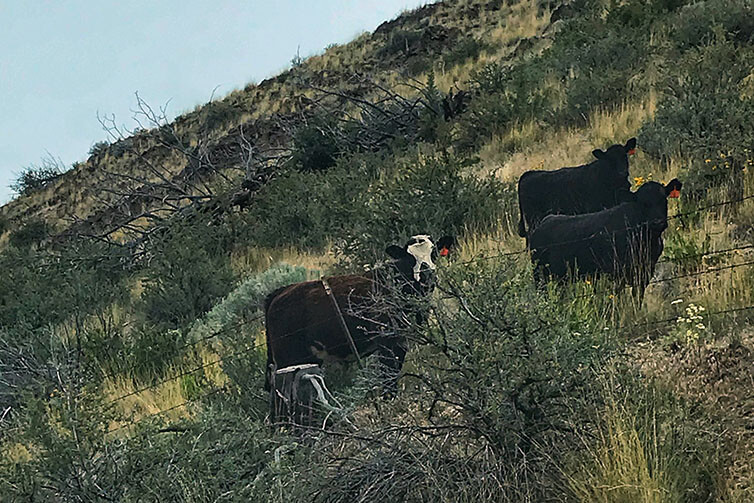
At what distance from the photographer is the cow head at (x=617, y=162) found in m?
7.92

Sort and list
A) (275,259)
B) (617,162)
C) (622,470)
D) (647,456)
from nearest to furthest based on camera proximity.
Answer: (622,470), (647,456), (617,162), (275,259)

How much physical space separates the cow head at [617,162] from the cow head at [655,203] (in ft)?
5.44

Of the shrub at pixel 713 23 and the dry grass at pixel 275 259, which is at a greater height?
the shrub at pixel 713 23

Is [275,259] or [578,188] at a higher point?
[578,188]

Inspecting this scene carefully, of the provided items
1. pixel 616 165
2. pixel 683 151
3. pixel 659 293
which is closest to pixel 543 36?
pixel 683 151

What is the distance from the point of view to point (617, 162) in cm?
798

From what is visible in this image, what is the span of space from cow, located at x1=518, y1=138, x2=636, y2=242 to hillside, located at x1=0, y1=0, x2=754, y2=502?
0.50 meters

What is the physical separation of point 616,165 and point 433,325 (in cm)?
443

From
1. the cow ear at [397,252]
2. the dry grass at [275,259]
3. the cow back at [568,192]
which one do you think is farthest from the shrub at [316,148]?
the cow ear at [397,252]

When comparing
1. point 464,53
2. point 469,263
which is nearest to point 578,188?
point 469,263

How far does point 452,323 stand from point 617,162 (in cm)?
452

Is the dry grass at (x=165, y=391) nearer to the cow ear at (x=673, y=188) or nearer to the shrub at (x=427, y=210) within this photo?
the shrub at (x=427, y=210)

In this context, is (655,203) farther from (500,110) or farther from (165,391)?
(500,110)

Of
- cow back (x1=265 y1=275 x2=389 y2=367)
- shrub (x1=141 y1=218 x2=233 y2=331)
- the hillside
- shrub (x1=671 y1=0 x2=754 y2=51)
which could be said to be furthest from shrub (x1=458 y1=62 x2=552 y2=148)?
cow back (x1=265 y1=275 x2=389 y2=367)
